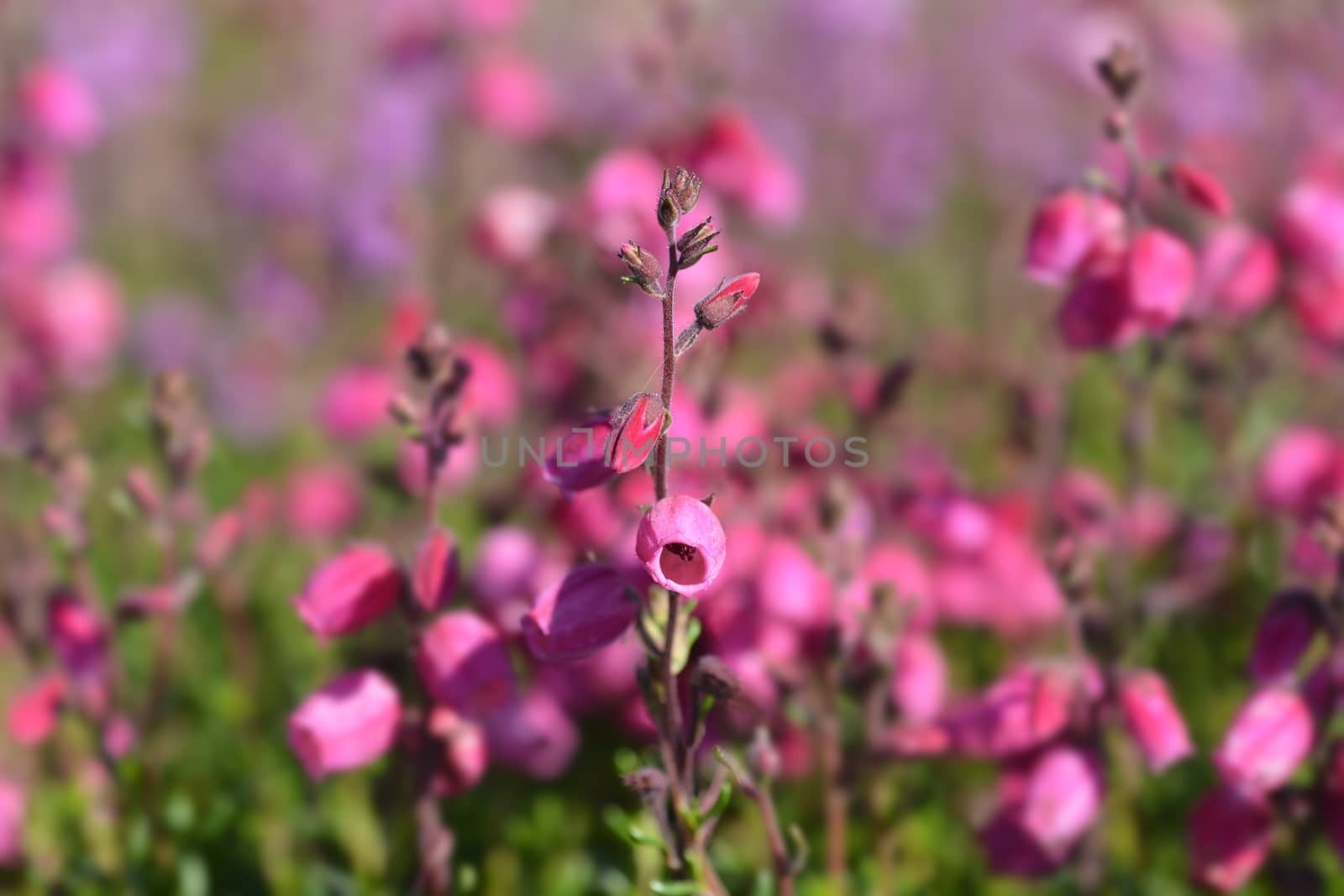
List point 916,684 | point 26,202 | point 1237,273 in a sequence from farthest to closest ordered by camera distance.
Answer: point 26,202 < point 1237,273 < point 916,684

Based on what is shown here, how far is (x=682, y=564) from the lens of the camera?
1429 millimetres

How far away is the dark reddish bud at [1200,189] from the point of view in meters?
1.84

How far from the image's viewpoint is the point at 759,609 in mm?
2193

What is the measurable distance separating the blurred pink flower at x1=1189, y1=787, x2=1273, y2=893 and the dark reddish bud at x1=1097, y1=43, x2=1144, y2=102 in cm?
114

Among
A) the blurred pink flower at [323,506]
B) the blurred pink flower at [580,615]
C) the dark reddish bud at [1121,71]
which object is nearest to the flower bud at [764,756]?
the blurred pink flower at [580,615]

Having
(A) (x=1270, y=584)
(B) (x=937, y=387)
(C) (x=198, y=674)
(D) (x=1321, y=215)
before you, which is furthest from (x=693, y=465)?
(B) (x=937, y=387)

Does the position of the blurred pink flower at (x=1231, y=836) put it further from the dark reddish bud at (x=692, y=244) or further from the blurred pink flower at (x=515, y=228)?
the blurred pink flower at (x=515, y=228)

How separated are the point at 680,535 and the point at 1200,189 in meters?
1.10

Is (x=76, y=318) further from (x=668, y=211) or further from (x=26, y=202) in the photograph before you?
(x=668, y=211)

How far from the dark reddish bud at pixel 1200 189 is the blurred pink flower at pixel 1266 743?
75 cm

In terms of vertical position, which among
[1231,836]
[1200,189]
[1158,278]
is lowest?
[1231,836]

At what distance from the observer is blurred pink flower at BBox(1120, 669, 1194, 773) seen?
1.80m

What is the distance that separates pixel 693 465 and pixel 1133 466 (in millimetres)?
894

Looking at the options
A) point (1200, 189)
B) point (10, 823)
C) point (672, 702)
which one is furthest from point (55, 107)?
point (1200, 189)
